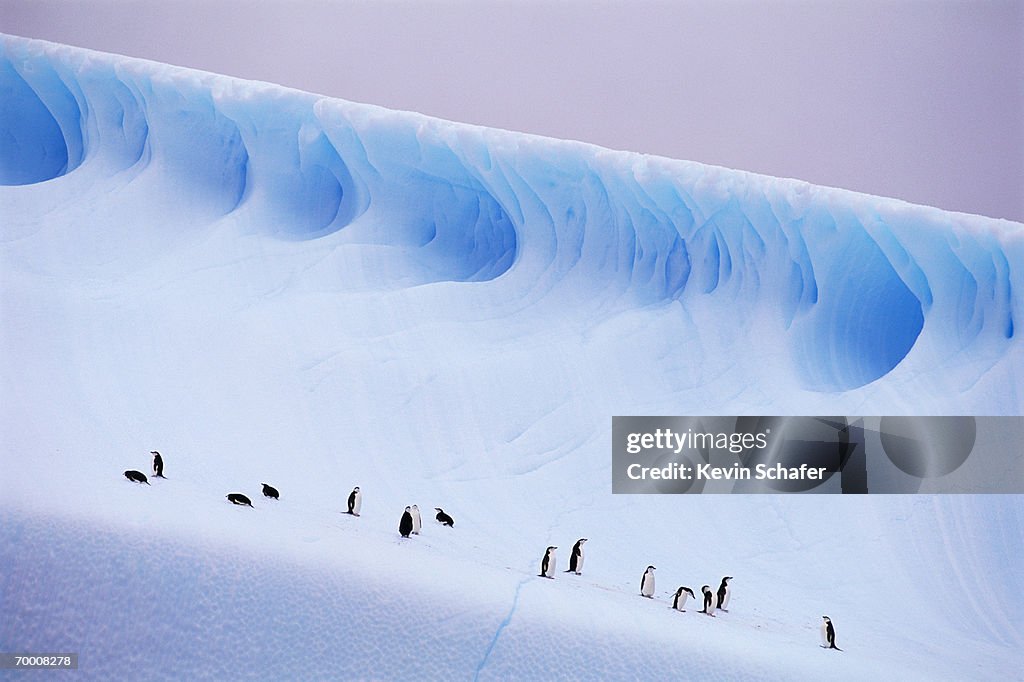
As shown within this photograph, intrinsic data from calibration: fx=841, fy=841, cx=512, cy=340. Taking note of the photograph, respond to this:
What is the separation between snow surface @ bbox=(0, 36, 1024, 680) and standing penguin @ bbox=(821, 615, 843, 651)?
5 centimetres

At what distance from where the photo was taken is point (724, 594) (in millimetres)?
2197

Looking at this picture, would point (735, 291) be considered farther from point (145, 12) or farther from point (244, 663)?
point (145, 12)

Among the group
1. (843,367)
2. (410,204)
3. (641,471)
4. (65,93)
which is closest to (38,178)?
(65,93)

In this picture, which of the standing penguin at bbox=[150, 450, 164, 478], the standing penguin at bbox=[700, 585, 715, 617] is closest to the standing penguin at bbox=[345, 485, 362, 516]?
the standing penguin at bbox=[150, 450, 164, 478]

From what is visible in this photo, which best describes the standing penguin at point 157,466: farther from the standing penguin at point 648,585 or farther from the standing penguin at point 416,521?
the standing penguin at point 648,585

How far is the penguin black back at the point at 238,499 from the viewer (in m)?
2.15

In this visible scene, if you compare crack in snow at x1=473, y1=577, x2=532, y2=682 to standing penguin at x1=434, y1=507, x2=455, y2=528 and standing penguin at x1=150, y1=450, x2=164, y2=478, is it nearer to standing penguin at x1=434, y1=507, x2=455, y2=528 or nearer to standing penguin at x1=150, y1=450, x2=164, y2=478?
standing penguin at x1=434, y1=507, x2=455, y2=528

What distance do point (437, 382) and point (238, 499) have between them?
69 cm

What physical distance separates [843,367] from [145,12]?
2436 millimetres

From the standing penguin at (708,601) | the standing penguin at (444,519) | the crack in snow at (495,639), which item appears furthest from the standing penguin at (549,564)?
the standing penguin at (708,601)

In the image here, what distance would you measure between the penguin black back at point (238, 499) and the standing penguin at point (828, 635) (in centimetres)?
149

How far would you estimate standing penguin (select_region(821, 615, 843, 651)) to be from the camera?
6.84ft

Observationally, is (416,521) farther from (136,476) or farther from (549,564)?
(136,476)

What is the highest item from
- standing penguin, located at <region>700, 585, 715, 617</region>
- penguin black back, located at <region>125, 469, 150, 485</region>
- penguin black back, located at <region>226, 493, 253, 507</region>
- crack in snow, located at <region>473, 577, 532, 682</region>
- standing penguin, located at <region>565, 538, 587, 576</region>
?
penguin black back, located at <region>125, 469, 150, 485</region>
